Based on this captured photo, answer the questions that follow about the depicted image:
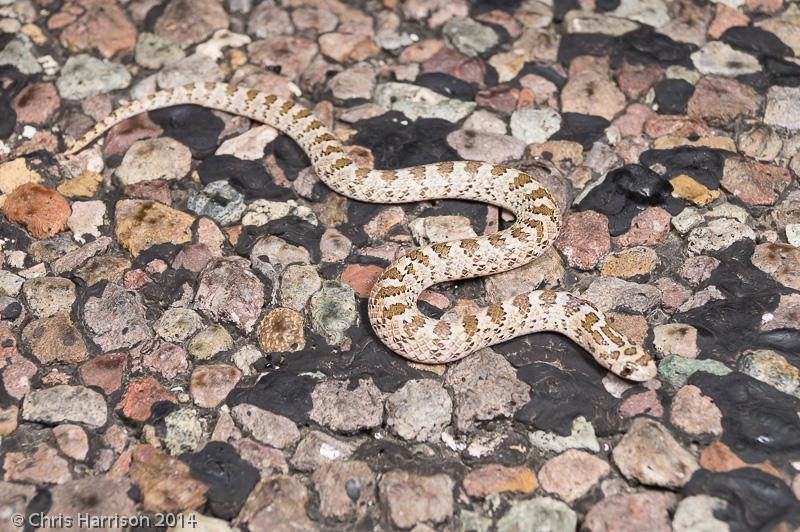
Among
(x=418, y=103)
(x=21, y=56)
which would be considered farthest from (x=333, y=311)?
(x=21, y=56)

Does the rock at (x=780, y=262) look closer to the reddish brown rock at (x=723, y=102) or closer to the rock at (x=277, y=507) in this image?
the reddish brown rock at (x=723, y=102)

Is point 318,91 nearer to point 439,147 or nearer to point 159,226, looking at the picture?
point 439,147

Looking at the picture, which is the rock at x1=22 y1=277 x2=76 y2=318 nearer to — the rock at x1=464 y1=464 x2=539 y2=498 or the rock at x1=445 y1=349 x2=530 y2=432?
the rock at x1=445 y1=349 x2=530 y2=432

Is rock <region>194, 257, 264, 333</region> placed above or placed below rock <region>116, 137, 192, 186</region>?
below

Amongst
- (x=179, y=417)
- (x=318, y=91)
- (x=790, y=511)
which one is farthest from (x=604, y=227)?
(x=179, y=417)

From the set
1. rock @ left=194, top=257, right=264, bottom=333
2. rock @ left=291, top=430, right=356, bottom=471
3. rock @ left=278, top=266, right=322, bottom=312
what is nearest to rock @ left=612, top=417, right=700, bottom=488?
rock @ left=291, top=430, right=356, bottom=471

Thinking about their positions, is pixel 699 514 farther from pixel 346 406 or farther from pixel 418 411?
pixel 346 406
